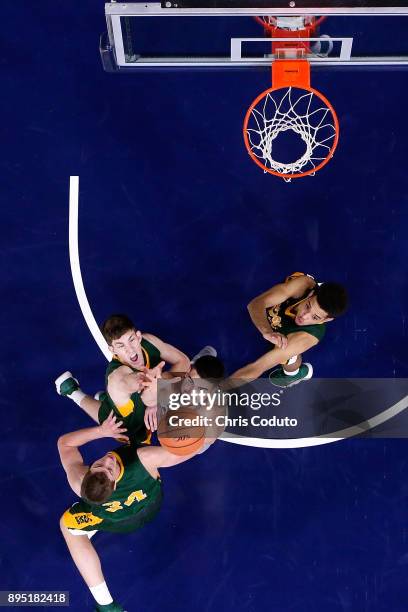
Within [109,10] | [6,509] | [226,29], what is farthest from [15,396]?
[226,29]

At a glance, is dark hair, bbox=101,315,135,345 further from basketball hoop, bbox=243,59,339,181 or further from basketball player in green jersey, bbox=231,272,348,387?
basketball hoop, bbox=243,59,339,181

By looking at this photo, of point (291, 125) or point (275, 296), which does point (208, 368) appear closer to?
point (275, 296)

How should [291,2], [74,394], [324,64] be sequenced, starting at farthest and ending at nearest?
[74,394] → [324,64] → [291,2]

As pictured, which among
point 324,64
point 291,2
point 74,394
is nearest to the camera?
point 291,2

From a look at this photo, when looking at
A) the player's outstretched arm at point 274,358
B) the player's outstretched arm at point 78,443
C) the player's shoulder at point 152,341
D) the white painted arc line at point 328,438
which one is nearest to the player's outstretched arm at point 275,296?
the player's outstretched arm at point 274,358

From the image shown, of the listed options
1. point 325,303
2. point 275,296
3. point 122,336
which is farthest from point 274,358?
point 122,336

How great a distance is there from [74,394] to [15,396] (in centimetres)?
58

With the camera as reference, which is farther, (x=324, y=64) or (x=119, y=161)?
(x=119, y=161)

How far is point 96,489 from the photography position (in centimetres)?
477

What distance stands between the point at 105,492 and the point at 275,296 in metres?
1.95

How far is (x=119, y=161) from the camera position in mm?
5977

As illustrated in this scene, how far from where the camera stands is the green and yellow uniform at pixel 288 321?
529cm

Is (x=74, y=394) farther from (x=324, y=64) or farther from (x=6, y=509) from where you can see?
(x=324, y=64)

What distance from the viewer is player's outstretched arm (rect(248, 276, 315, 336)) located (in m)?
5.31
